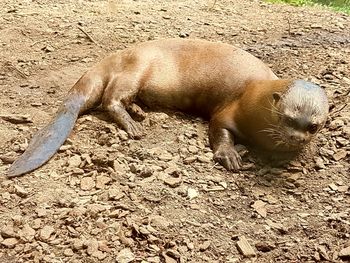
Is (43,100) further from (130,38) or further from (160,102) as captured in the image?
(130,38)

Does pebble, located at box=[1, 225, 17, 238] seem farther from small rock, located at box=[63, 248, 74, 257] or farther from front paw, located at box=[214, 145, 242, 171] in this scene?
front paw, located at box=[214, 145, 242, 171]

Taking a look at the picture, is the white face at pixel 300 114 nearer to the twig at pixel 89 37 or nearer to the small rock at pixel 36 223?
the small rock at pixel 36 223

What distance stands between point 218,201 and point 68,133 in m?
1.03

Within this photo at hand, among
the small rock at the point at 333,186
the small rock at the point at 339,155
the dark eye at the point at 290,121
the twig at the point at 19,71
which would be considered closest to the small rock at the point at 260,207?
the small rock at the point at 333,186

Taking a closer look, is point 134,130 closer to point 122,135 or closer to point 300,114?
point 122,135

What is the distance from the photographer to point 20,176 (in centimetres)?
345

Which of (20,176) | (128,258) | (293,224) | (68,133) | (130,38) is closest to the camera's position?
(128,258)

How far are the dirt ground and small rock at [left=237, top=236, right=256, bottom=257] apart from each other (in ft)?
0.03

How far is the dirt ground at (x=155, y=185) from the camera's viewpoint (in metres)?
3.00

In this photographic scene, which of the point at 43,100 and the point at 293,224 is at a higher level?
the point at 293,224

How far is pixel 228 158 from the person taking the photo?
12.2 feet

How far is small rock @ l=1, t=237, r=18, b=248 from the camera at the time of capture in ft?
9.68

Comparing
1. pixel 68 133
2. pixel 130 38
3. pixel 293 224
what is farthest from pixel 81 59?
pixel 293 224

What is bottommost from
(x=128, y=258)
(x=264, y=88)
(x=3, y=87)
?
(x=3, y=87)
